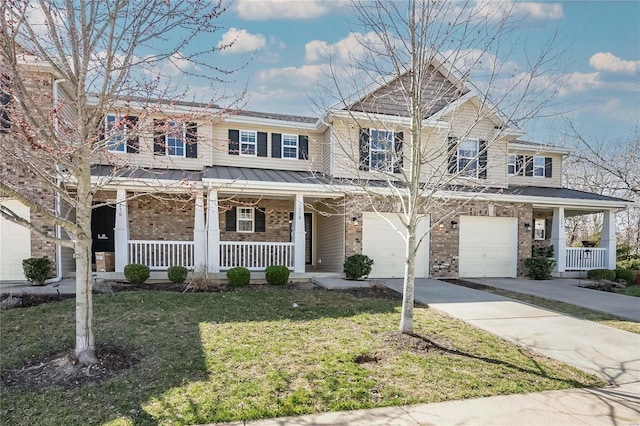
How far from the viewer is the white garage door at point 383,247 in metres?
13.4

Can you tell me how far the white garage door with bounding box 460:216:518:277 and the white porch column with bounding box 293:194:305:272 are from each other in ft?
19.9

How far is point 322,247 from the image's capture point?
15.8 metres

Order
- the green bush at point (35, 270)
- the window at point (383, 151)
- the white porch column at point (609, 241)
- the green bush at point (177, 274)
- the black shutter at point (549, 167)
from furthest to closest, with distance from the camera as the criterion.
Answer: the black shutter at point (549, 167)
the white porch column at point (609, 241)
the green bush at point (177, 274)
the green bush at point (35, 270)
the window at point (383, 151)

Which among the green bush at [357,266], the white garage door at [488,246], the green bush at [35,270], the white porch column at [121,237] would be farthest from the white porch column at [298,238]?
the green bush at [35,270]

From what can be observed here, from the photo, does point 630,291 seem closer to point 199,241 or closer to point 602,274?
point 602,274

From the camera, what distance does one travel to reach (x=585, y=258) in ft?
51.1

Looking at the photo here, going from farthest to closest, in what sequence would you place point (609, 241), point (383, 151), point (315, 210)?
point (609, 241), point (315, 210), point (383, 151)

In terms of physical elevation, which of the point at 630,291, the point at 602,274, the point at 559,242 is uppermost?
the point at 559,242

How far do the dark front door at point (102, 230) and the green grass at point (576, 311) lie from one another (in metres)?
12.5

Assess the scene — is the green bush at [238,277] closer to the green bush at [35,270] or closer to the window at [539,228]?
the green bush at [35,270]

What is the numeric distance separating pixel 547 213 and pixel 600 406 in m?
16.0

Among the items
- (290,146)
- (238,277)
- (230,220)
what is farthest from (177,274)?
(290,146)

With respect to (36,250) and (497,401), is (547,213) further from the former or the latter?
(36,250)

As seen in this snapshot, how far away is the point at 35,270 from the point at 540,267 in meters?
15.8
